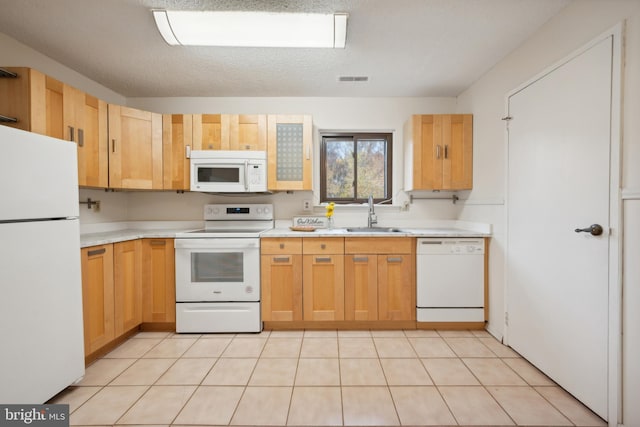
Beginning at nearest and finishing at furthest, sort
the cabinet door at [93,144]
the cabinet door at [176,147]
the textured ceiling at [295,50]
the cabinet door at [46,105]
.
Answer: the textured ceiling at [295,50] → the cabinet door at [46,105] → the cabinet door at [93,144] → the cabinet door at [176,147]

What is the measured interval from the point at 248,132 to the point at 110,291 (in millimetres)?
1803

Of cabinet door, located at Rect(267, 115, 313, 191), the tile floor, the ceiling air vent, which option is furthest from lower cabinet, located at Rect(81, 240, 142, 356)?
the ceiling air vent

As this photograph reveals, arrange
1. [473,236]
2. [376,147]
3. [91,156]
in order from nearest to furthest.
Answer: [91,156]
[473,236]
[376,147]

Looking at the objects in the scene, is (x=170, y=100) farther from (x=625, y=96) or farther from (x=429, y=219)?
(x=625, y=96)

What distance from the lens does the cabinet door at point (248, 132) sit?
2715 millimetres

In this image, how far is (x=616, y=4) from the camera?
136cm

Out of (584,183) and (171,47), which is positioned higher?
(171,47)

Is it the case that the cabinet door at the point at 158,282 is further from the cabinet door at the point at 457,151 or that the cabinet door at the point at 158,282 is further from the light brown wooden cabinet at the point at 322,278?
the cabinet door at the point at 457,151

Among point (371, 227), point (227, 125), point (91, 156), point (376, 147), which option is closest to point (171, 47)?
point (227, 125)

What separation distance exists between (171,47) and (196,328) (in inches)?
92.1

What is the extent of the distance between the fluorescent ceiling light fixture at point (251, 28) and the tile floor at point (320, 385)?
2.29 m

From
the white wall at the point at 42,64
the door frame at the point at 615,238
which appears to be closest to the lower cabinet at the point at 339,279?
the door frame at the point at 615,238

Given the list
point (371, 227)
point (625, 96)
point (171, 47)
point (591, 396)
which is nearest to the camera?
point (625, 96)
